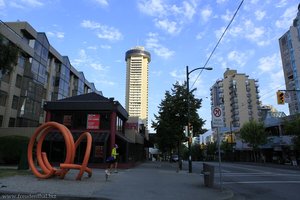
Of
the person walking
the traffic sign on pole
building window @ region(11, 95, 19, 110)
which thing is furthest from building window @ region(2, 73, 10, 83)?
the traffic sign on pole

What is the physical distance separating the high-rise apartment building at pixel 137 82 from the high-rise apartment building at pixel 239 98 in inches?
1285

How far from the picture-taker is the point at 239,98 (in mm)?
126500

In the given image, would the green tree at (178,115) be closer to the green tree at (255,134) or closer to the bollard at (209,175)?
the bollard at (209,175)

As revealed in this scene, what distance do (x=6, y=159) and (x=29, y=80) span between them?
17.8 metres


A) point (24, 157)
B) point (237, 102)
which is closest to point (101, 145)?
point (24, 157)

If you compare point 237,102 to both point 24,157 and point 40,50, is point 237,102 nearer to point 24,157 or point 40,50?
point 40,50

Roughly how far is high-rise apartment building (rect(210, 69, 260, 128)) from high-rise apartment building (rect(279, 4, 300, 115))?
20.8 meters

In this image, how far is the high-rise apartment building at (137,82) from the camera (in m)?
131

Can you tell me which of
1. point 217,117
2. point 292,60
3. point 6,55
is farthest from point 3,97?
point 292,60

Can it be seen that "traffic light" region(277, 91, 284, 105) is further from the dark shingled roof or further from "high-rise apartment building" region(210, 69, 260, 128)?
"high-rise apartment building" region(210, 69, 260, 128)

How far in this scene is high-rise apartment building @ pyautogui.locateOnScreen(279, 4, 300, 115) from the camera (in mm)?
93438

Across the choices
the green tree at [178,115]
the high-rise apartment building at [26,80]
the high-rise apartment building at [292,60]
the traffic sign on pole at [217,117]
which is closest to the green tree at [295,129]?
the green tree at [178,115]

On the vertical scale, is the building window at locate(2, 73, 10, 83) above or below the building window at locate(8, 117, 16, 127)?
above

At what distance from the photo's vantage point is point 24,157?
19297mm
